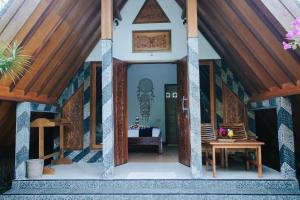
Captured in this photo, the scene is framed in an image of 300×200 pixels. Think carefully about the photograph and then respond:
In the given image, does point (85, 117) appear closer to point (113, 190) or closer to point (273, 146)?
point (113, 190)

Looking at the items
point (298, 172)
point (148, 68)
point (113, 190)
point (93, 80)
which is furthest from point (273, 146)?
point (148, 68)

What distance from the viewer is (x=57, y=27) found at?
16.1 feet

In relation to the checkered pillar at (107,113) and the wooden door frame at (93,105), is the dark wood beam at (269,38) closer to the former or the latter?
the checkered pillar at (107,113)

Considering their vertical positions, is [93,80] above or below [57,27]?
below

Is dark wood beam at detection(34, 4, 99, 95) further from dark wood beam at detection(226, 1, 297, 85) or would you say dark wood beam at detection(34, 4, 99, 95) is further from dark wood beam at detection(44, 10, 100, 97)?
dark wood beam at detection(226, 1, 297, 85)

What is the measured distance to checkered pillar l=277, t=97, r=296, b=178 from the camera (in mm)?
4637

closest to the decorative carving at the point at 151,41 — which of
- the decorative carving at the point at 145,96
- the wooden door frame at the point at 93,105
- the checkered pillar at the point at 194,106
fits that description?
the wooden door frame at the point at 93,105

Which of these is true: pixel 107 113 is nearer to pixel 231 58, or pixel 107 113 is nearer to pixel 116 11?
pixel 116 11

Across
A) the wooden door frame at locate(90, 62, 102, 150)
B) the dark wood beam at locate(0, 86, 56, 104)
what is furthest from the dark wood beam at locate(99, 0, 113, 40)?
the wooden door frame at locate(90, 62, 102, 150)

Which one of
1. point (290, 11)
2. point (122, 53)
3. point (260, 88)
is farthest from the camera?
point (122, 53)

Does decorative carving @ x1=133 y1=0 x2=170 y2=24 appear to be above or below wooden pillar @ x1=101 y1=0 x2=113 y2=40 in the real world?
above

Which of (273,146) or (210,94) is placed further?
(210,94)

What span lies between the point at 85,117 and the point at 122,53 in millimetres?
1865

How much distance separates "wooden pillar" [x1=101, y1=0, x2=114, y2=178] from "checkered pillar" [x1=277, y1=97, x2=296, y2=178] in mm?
2941
